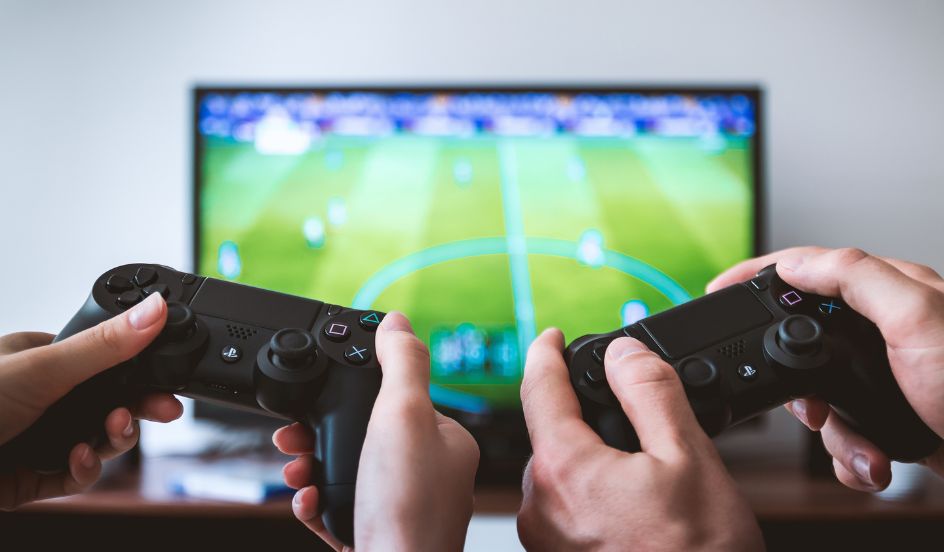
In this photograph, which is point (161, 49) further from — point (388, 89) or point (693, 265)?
point (693, 265)

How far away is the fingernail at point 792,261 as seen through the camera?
59 centimetres

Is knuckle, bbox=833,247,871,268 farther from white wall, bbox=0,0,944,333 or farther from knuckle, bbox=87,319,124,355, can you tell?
white wall, bbox=0,0,944,333

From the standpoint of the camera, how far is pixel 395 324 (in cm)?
56

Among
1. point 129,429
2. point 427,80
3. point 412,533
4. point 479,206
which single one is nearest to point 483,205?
point 479,206

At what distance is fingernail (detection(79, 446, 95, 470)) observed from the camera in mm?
566

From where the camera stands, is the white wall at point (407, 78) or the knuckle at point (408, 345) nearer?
the knuckle at point (408, 345)

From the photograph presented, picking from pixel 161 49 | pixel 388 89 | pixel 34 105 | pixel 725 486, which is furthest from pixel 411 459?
pixel 34 105

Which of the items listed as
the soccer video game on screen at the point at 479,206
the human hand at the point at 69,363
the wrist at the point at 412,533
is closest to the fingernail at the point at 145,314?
the human hand at the point at 69,363

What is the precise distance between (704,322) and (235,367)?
0.37 meters

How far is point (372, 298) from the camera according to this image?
1.38 metres

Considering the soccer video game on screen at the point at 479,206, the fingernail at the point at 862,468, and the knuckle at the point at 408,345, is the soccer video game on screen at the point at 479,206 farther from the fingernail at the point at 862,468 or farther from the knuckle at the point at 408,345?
the knuckle at the point at 408,345

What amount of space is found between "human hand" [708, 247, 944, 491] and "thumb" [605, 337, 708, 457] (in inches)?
6.6

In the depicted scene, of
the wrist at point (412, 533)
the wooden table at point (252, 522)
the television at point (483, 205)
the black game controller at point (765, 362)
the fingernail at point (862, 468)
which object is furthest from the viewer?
the television at point (483, 205)

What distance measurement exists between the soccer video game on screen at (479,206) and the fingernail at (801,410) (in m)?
0.64
